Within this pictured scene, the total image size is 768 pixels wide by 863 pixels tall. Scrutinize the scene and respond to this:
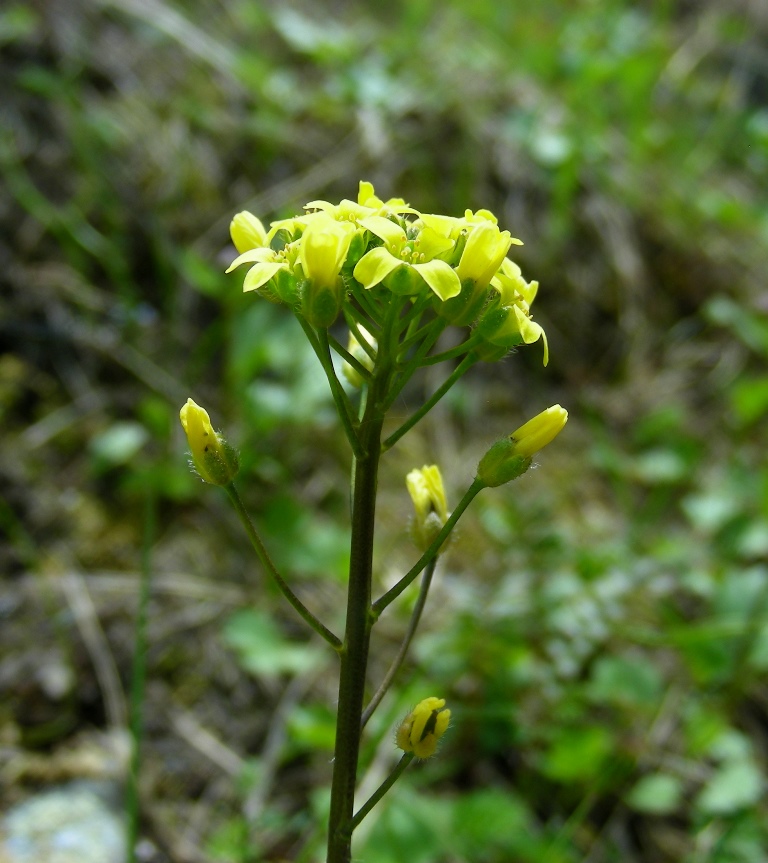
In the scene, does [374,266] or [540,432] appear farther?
[540,432]

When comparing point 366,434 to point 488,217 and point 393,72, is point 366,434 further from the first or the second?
point 393,72

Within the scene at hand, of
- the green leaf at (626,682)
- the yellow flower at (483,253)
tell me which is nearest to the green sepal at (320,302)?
the yellow flower at (483,253)

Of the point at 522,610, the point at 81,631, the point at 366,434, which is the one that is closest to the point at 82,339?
the point at 81,631

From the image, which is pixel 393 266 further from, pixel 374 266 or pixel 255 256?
pixel 255 256

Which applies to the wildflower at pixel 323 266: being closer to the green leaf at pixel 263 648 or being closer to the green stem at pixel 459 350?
the green stem at pixel 459 350

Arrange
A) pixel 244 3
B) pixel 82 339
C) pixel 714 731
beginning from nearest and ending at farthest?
pixel 714 731
pixel 82 339
pixel 244 3

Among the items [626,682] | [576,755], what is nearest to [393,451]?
[626,682]
